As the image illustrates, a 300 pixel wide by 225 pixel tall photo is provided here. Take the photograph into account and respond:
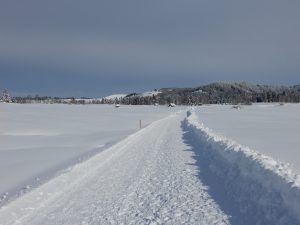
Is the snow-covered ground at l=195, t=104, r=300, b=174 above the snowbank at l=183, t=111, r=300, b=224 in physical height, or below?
below

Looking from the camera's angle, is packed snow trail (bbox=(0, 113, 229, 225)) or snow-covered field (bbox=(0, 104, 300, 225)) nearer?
snow-covered field (bbox=(0, 104, 300, 225))

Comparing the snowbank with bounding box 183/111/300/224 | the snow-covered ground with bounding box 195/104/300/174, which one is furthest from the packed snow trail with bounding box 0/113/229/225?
the snow-covered ground with bounding box 195/104/300/174

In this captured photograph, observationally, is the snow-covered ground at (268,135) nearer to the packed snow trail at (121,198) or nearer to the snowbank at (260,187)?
the snowbank at (260,187)

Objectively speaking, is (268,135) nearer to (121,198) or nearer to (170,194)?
(170,194)

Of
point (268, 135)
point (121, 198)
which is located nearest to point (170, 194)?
point (121, 198)

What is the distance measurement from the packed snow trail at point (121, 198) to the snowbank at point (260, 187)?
590 mm

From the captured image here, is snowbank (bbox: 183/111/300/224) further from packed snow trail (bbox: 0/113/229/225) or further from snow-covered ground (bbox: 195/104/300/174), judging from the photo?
snow-covered ground (bbox: 195/104/300/174)

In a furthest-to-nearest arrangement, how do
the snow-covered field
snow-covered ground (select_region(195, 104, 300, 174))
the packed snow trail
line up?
snow-covered ground (select_region(195, 104, 300, 174))
the packed snow trail
the snow-covered field

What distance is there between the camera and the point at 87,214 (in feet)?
28.8

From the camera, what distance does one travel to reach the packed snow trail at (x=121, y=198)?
8.34m

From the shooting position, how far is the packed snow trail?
27.4ft

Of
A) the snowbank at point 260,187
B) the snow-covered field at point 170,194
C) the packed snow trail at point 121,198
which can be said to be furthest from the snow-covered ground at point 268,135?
the packed snow trail at point 121,198

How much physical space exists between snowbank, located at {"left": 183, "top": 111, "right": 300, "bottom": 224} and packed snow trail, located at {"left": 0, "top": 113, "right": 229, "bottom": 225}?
1.94 feet

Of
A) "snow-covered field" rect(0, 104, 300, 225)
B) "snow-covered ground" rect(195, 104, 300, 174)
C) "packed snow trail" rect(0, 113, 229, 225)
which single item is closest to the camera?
"snow-covered field" rect(0, 104, 300, 225)
